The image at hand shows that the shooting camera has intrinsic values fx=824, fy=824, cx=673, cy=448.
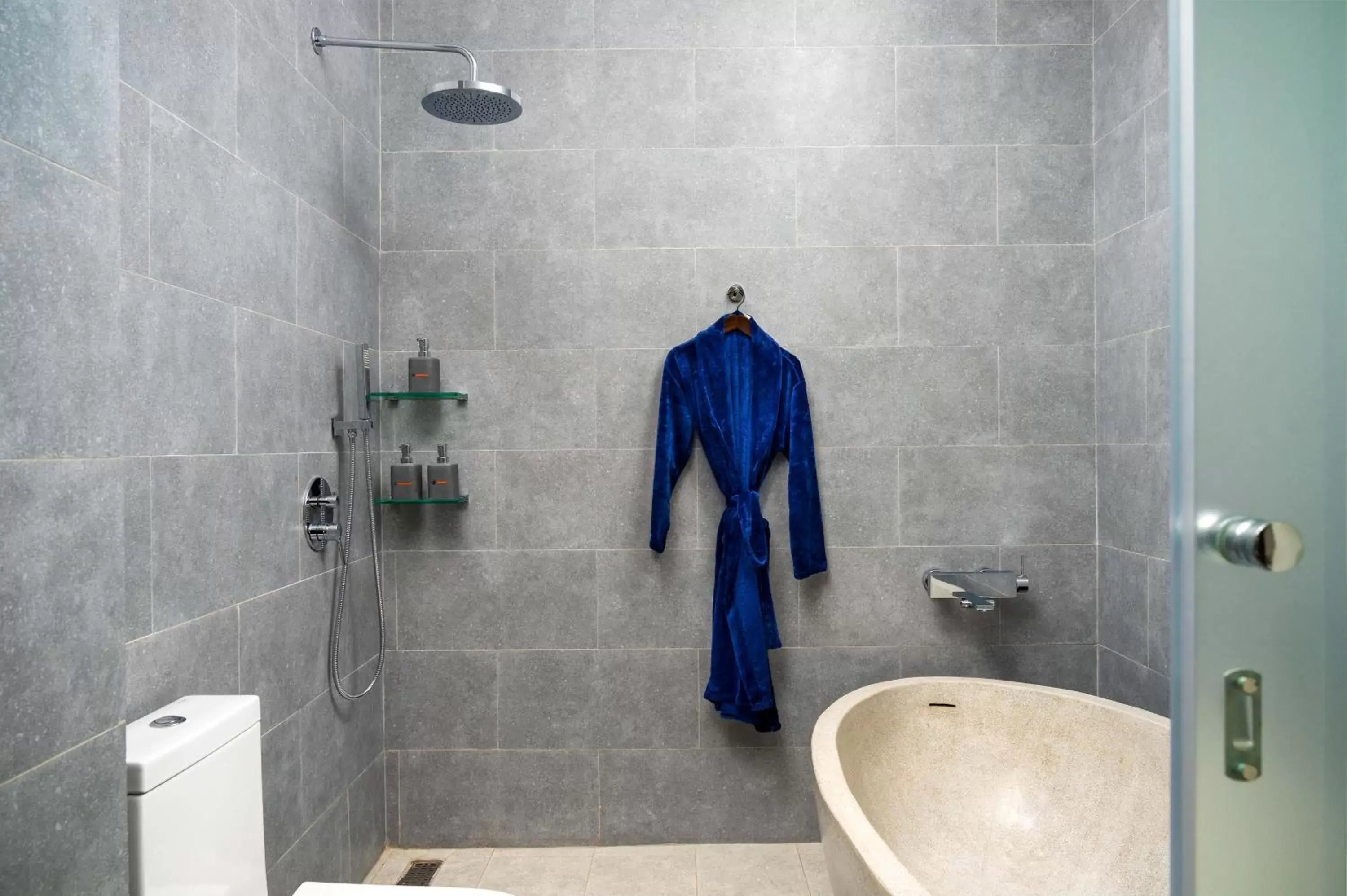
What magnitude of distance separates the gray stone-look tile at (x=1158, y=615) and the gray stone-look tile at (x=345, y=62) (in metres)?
2.72

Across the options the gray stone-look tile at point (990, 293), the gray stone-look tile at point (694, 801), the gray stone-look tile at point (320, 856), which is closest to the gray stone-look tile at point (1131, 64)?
the gray stone-look tile at point (990, 293)

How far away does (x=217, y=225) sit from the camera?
1771 mm

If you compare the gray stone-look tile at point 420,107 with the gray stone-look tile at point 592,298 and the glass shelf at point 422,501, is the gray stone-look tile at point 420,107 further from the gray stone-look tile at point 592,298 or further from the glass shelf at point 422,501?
the glass shelf at point 422,501

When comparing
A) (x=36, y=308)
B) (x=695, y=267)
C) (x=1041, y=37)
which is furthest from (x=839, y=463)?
(x=36, y=308)

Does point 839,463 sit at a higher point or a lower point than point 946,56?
lower

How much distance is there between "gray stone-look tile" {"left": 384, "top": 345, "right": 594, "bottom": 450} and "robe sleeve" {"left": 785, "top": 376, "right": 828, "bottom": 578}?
664mm

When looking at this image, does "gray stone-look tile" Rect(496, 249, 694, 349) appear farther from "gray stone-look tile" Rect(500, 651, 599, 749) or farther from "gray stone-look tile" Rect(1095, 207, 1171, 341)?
"gray stone-look tile" Rect(1095, 207, 1171, 341)

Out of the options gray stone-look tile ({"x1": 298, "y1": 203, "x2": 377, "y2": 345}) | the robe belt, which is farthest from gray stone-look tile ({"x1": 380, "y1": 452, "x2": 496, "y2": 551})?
the robe belt

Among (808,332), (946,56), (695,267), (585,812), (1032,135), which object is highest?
(946,56)

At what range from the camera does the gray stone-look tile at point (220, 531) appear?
62.4 inches

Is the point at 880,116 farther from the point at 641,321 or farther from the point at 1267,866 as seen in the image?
the point at 1267,866

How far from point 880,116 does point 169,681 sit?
2.54 metres

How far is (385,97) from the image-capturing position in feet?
8.98

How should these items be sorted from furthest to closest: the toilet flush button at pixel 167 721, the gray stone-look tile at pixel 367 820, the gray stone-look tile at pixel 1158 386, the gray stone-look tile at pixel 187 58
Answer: the gray stone-look tile at pixel 367 820, the gray stone-look tile at pixel 1158 386, the gray stone-look tile at pixel 187 58, the toilet flush button at pixel 167 721
